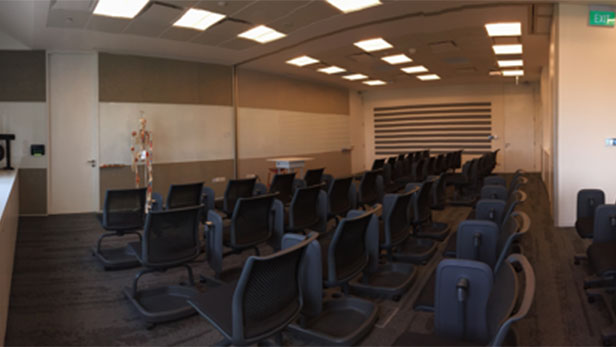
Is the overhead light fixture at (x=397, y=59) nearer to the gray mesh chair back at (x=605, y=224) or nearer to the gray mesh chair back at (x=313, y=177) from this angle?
the gray mesh chair back at (x=313, y=177)

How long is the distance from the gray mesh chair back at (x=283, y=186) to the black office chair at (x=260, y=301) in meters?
3.50

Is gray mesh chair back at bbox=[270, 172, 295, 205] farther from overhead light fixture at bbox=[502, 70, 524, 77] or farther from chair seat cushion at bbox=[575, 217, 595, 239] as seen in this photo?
overhead light fixture at bbox=[502, 70, 524, 77]

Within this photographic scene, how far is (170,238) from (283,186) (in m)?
2.73

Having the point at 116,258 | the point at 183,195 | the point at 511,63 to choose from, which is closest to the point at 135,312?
the point at 116,258

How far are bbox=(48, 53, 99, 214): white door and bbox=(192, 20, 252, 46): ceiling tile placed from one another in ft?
7.99

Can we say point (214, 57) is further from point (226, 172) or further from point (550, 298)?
point (550, 298)

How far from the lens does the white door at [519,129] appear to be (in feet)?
45.8

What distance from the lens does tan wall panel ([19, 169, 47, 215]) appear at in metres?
7.82

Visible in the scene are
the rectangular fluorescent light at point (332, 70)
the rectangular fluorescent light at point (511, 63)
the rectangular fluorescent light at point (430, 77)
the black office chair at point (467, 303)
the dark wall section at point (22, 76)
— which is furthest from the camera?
the rectangular fluorescent light at point (430, 77)

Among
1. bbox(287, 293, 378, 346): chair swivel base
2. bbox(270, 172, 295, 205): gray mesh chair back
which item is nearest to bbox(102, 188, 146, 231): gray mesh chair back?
bbox(270, 172, 295, 205): gray mesh chair back

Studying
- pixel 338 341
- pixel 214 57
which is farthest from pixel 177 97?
pixel 338 341

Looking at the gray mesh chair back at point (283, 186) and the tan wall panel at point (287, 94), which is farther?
the tan wall panel at point (287, 94)

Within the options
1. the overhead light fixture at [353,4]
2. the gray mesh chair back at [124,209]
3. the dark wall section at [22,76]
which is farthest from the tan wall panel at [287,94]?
the gray mesh chair back at [124,209]

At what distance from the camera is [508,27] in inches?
283
